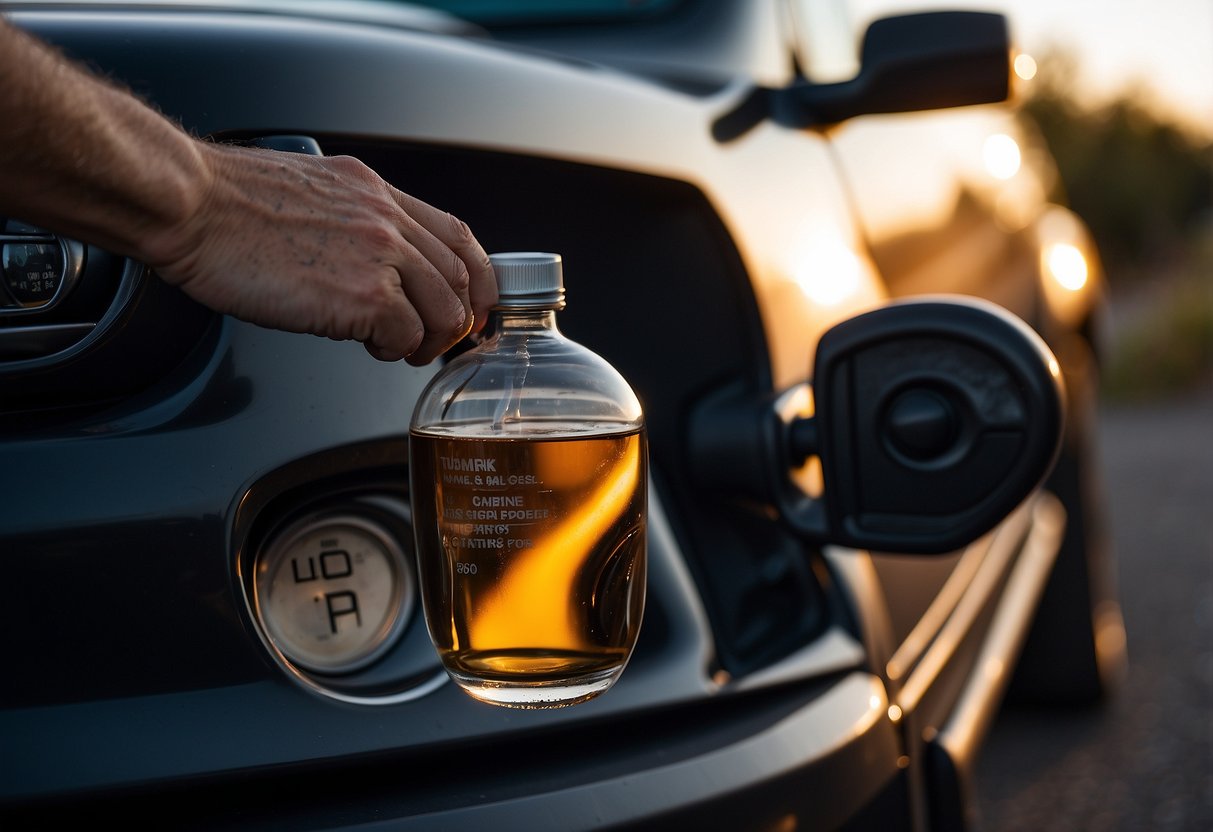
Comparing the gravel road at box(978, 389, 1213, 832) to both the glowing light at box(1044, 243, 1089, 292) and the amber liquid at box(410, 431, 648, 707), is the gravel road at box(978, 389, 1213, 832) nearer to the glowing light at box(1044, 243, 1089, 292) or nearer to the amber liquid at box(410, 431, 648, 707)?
the glowing light at box(1044, 243, 1089, 292)

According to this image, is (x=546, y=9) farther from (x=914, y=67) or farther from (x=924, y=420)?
(x=924, y=420)

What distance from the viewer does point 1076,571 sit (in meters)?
3.84

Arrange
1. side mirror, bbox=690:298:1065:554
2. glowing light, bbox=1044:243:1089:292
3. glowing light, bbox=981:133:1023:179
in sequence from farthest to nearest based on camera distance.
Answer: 1. glowing light, bbox=1044:243:1089:292
2. glowing light, bbox=981:133:1023:179
3. side mirror, bbox=690:298:1065:554

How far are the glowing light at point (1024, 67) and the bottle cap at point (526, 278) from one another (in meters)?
1.31

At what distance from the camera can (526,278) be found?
121 centimetres

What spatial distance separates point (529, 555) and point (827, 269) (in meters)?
0.95

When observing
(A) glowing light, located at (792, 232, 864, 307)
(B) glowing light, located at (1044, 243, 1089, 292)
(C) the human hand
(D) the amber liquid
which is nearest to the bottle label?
(D) the amber liquid

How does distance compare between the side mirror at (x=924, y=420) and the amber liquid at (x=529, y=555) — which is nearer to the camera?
the amber liquid at (x=529, y=555)

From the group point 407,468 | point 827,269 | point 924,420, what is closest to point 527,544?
point 407,468

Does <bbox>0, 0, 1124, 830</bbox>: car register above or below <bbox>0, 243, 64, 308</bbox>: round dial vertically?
below

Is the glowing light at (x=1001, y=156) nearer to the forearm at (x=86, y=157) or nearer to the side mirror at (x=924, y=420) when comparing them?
the side mirror at (x=924, y=420)

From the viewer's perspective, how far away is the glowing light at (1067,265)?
4.02 meters

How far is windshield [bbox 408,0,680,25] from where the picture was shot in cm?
233

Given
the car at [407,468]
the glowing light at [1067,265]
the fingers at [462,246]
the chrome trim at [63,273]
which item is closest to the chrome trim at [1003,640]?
the car at [407,468]
